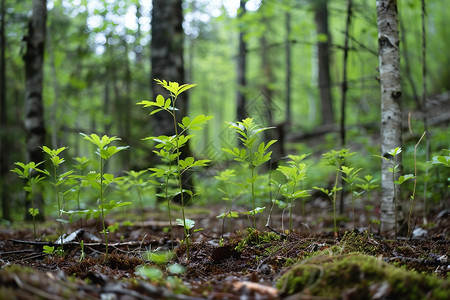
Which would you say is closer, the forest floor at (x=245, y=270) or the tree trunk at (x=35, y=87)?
the forest floor at (x=245, y=270)

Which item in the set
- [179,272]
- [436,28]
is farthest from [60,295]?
[436,28]

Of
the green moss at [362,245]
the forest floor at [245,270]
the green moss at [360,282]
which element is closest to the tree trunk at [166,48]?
the forest floor at [245,270]

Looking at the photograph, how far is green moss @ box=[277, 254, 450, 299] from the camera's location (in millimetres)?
1733

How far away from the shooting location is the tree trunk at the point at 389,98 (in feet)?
11.7

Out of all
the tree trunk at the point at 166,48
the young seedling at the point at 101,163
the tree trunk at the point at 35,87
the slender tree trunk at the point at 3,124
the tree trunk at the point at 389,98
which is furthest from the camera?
the tree trunk at the point at 166,48

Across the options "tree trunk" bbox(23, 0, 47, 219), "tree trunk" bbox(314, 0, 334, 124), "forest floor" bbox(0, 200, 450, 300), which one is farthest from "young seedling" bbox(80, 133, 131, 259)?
"tree trunk" bbox(314, 0, 334, 124)

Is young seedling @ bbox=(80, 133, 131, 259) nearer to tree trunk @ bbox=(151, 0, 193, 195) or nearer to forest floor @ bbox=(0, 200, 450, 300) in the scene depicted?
forest floor @ bbox=(0, 200, 450, 300)

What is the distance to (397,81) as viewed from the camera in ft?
11.8

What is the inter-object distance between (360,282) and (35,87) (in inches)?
235

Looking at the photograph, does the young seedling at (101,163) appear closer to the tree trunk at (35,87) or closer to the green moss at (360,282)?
the green moss at (360,282)

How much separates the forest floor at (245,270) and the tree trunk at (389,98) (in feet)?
1.30

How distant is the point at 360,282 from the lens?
182 cm

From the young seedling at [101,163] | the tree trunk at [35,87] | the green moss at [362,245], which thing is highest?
the tree trunk at [35,87]

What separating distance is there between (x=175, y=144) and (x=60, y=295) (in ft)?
4.33
